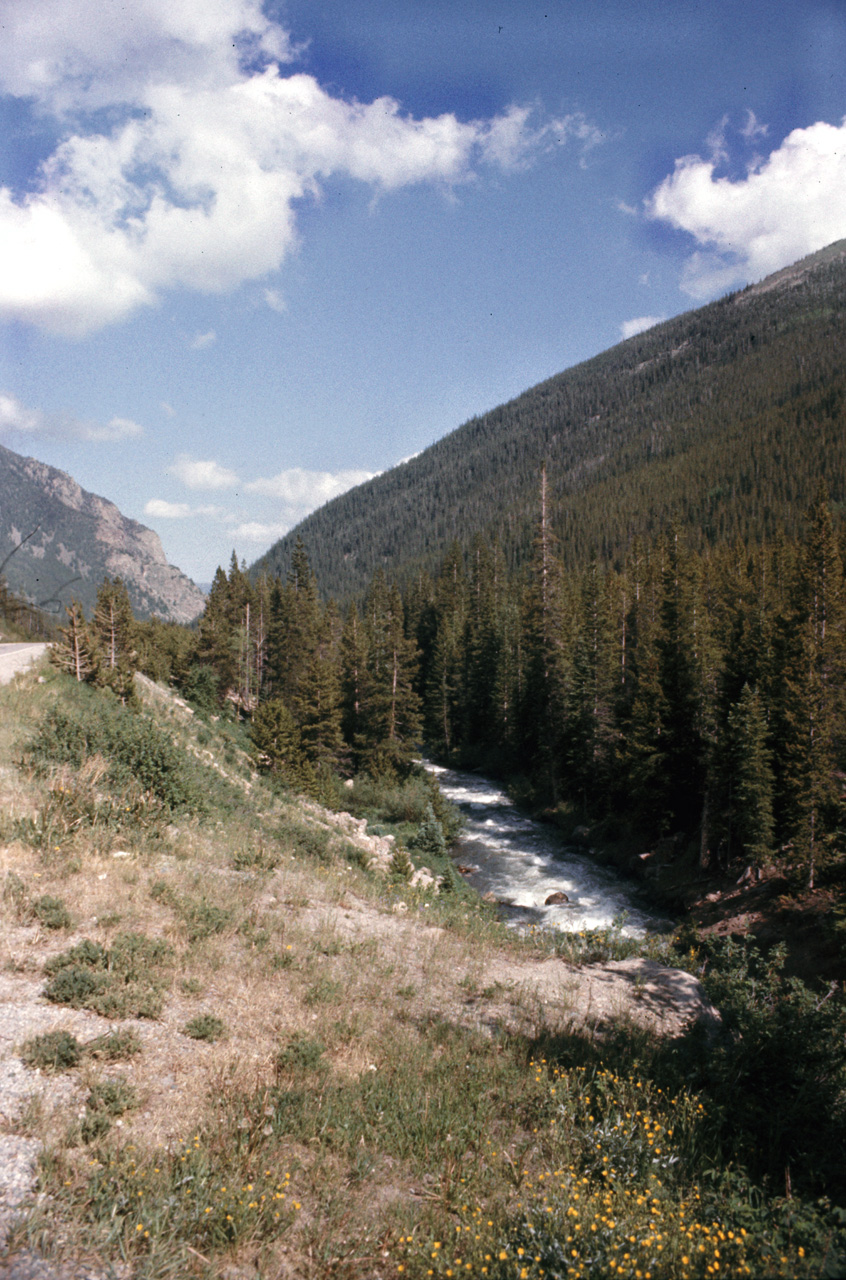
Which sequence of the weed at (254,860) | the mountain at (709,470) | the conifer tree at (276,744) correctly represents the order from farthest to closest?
the mountain at (709,470) → the conifer tree at (276,744) → the weed at (254,860)

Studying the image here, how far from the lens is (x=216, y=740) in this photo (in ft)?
85.3

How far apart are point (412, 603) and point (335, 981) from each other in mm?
82876

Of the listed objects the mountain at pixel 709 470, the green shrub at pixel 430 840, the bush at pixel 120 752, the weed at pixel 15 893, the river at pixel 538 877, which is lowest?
the river at pixel 538 877

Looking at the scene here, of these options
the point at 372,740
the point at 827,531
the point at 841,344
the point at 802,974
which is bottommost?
the point at 802,974

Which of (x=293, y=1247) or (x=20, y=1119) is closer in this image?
(x=293, y=1247)

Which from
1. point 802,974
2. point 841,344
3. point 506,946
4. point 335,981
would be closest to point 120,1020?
point 335,981

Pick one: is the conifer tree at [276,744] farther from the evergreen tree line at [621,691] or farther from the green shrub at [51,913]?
the green shrub at [51,913]

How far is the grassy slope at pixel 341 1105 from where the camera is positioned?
147 inches

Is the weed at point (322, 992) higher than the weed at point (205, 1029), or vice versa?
the weed at point (205, 1029)

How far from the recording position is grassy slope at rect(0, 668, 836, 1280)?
3.74 m

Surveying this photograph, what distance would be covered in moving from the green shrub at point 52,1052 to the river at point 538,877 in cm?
1585

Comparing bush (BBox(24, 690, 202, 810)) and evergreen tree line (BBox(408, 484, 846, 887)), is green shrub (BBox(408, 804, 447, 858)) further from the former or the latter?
bush (BBox(24, 690, 202, 810))

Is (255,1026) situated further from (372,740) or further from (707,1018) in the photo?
(372,740)

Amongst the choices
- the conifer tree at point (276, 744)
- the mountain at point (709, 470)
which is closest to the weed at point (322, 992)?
the conifer tree at point (276, 744)
